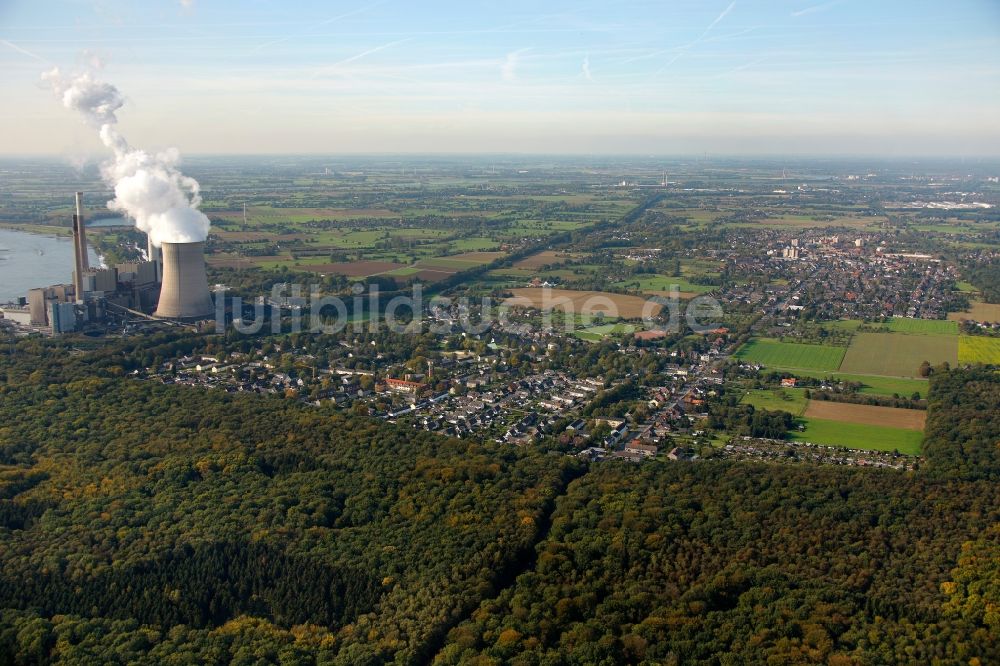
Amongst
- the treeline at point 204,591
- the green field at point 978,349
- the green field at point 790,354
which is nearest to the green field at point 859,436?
the green field at point 790,354

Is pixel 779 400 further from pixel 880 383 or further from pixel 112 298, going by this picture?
pixel 112 298

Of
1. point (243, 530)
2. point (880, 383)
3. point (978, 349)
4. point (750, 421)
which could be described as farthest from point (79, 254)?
point (978, 349)

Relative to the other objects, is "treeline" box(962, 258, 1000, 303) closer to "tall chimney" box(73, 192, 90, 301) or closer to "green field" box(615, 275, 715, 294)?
"green field" box(615, 275, 715, 294)

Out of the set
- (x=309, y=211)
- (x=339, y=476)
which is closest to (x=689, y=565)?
(x=339, y=476)

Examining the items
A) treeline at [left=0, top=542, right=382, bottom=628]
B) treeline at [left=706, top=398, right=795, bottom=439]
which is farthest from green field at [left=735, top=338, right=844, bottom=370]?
treeline at [left=0, top=542, right=382, bottom=628]

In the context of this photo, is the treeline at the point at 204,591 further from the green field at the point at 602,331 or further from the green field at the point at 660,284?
the green field at the point at 660,284

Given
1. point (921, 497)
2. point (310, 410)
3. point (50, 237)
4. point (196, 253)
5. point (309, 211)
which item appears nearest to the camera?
point (921, 497)

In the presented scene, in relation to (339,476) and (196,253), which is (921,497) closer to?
(339,476)
